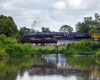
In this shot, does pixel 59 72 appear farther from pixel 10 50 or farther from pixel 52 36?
pixel 52 36

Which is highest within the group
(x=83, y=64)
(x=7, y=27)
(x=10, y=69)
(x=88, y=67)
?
(x=7, y=27)

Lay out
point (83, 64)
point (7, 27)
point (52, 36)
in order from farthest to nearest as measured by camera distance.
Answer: point (7, 27), point (52, 36), point (83, 64)

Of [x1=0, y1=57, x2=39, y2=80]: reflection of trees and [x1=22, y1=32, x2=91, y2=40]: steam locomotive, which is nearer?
[x1=0, y1=57, x2=39, y2=80]: reflection of trees

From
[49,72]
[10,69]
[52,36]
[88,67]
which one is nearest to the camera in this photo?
[49,72]

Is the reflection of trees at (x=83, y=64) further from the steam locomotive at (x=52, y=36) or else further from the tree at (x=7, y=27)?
the tree at (x=7, y=27)

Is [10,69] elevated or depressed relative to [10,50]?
depressed

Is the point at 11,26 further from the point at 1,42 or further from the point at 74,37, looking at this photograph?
the point at 1,42

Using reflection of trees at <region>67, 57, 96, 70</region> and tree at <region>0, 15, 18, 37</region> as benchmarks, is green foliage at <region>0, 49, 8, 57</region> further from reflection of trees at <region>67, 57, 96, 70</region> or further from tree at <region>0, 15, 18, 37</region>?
tree at <region>0, 15, 18, 37</region>

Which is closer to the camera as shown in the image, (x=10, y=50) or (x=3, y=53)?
(x=3, y=53)

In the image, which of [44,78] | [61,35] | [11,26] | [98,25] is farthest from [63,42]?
[44,78]

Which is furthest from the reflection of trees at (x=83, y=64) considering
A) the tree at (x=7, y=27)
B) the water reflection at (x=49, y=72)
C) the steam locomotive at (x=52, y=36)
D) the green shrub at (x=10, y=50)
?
the tree at (x=7, y=27)

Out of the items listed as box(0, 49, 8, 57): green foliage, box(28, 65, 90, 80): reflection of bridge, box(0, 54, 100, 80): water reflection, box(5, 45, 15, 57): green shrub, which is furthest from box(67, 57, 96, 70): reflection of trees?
box(5, 45, 15, 57): green shrub

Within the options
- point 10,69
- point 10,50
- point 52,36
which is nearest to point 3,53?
point 10,50

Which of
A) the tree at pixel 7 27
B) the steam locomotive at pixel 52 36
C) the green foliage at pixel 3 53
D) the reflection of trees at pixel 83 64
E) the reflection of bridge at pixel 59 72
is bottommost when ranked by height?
the reflection of trees at pixel 83 64
